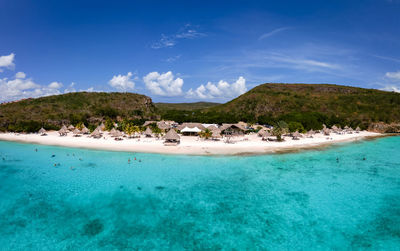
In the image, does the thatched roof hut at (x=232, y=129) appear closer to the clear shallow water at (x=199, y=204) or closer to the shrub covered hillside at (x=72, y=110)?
the clear shallow water at (x=199, y=204)

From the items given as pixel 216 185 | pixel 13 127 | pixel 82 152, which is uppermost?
pixel 13 127

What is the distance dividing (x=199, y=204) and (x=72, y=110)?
8357 cm

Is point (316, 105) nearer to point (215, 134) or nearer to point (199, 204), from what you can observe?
point (215, 134)

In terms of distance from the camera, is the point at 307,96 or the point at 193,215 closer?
the point at 193,215

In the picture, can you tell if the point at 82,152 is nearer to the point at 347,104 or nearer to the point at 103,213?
the point at 103,213

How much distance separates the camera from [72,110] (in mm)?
82688

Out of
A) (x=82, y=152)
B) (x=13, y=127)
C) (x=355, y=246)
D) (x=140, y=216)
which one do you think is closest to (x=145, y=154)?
(x=82, y=152)

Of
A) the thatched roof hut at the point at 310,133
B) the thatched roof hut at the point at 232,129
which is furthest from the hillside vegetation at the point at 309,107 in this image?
the thatched roof hut at the point at 232,129

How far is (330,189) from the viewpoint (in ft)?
66.5

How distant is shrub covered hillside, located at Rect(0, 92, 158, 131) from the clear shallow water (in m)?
44.8

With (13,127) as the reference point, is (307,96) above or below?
above

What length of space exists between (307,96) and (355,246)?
106 metres

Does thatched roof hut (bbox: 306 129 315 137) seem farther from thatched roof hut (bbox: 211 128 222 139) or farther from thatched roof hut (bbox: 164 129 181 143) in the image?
thatched roof hut (bbox: 164 129 181 143)

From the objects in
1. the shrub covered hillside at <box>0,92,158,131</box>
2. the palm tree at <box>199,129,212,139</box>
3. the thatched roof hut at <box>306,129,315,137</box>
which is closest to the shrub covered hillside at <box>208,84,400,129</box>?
the thatched roof hut at <box>306,129,315,137</box>
